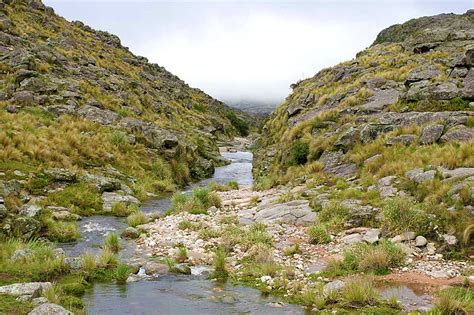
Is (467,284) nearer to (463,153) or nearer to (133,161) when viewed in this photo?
(463,153)

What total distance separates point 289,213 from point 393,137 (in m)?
7.92

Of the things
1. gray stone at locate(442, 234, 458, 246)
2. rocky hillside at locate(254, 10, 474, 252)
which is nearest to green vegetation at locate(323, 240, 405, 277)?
gray stone at locate(442, 234, 458, 246)

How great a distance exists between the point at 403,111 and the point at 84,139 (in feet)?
68.2

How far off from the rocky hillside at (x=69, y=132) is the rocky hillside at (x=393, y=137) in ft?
29.5

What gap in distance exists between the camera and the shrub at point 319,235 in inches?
601

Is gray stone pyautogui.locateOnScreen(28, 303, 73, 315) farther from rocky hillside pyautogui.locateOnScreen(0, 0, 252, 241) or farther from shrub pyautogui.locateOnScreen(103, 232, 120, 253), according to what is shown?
rocky hillside pyautogui.locateOnScreen(0, 0, 252, 241)

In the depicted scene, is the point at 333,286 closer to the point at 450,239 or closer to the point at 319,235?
the point at 319,235

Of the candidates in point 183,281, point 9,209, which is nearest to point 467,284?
point 183,281

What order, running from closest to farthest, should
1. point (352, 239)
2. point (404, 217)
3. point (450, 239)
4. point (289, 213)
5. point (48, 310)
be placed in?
1. point (48, 310)
2. point (450, 239)
3. point (404, 217)
4. point (352, 239)
5. point (289, 213)

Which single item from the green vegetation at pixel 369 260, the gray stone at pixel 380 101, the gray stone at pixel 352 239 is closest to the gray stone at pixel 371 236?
the gray stone at pixel 352 239

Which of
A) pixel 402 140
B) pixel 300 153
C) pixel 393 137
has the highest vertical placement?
pixel 393 137

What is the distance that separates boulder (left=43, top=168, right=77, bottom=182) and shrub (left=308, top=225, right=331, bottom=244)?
14.2 m

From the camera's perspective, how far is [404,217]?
14.6 meters

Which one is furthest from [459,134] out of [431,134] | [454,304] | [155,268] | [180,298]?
[180,298]
